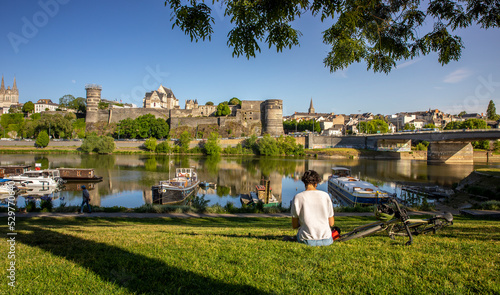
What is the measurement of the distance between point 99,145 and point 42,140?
52.0 feet

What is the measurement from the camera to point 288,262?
411 cm

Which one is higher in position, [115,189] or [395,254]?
[395,254]

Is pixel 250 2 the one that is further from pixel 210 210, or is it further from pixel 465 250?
pixel 210 210

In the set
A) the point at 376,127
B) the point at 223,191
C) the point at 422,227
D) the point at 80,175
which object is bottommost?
the point at 223,191

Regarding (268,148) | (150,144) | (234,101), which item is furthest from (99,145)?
(234,101)

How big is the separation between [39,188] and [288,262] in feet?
89.6

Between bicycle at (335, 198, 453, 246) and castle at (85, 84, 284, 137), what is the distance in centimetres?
7487

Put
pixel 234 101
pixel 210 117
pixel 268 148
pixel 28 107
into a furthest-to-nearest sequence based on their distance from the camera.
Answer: pixel 28 107 < pixel 234 101 < pixel 210 117 < pixel 268 148

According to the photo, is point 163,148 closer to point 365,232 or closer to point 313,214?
point 313,214

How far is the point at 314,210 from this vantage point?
431cm

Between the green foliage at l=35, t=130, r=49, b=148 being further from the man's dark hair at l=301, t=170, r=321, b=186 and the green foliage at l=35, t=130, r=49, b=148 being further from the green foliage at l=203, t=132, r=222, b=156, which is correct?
the man's dark hair at l=301, t=170, r=321, b=186

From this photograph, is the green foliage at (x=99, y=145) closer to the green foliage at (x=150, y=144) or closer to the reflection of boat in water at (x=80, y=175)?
the green foliage at (x=150, y=144)

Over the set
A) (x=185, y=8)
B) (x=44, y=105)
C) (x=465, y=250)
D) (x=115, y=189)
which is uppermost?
(x=44, y=105)

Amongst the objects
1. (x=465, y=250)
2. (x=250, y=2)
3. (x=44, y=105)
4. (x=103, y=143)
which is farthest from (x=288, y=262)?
(x=44, y=105)
